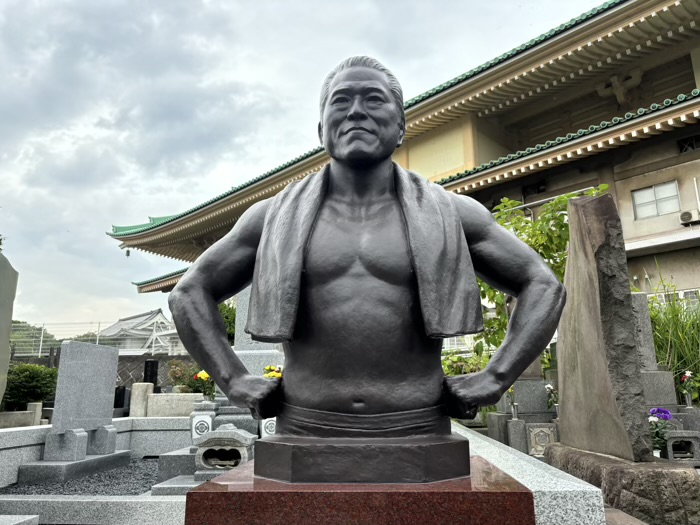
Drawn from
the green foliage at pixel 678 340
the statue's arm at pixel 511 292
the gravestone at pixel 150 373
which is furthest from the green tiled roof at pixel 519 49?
the statue's arm at pixel 511 292

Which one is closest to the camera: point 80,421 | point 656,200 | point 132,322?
point 80,421

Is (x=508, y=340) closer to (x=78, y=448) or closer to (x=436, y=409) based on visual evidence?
(x=436, y=409)

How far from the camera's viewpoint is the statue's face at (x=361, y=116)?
1886 millimetres

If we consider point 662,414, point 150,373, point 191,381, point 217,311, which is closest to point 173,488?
point 217,311

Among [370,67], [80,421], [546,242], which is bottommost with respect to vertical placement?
[80,421]

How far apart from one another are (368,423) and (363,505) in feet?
0.92

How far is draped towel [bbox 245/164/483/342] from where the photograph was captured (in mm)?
1730

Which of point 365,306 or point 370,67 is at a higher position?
point 370,67

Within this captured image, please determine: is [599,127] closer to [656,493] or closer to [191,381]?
[656,493]

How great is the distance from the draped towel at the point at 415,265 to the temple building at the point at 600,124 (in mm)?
9203

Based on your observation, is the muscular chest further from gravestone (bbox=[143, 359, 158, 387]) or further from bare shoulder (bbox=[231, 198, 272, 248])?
gravestone (bbox=[143, 359, 158, 387])

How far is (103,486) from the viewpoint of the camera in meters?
6.88

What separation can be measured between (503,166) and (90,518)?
954 centimetres

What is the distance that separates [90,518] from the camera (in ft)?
16.6
